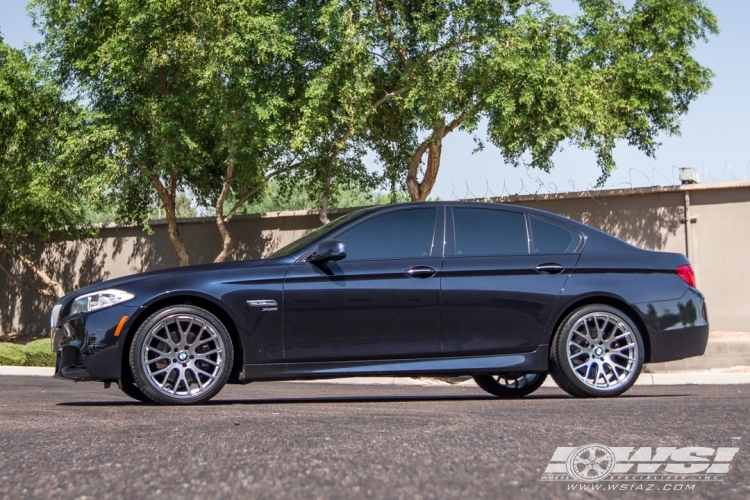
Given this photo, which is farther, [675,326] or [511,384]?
[511,384]

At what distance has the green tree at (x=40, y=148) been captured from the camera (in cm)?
2047

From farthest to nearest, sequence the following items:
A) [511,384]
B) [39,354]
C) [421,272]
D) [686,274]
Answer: [39,354] < [511,384] < [686,274] < [421,272]

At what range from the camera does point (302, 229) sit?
74.6 feet

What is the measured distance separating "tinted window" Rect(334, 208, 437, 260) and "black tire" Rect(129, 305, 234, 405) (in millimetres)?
1247

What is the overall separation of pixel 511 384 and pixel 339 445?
4.86 meters

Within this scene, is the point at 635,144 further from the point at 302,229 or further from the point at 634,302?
the point at 634,302

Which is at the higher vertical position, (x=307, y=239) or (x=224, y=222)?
(x=224, y=222)

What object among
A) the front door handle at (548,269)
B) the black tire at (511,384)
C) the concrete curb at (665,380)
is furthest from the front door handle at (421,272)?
the concrete curb at (665,380)

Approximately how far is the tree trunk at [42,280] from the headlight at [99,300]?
726 inches

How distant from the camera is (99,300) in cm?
773

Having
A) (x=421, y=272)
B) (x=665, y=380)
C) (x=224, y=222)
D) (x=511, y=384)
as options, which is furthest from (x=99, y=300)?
(x=224, y=222)

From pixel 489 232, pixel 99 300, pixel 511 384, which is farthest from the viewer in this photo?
pixel 511 384

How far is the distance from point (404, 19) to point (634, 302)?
41.5 ft

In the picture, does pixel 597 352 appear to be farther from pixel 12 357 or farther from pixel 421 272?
pixel 12 357
